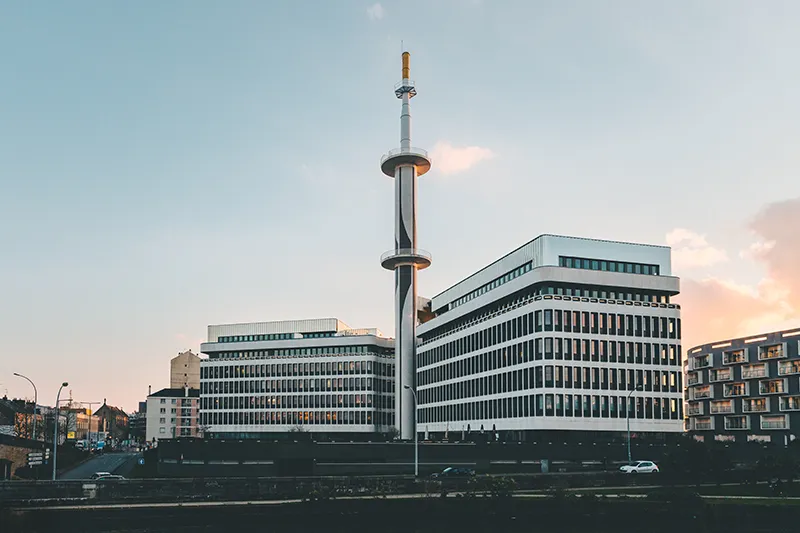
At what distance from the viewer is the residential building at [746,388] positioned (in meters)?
139

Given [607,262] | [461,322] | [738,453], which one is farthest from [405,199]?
[738,453]

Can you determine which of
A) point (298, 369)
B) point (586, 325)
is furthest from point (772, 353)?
point (298, 369)

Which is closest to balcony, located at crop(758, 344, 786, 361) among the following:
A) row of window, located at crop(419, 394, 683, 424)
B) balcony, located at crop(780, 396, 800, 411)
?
balcony, located at crop(780, 396, 800, 411)

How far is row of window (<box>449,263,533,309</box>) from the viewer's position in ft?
378

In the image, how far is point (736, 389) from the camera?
152375 mm

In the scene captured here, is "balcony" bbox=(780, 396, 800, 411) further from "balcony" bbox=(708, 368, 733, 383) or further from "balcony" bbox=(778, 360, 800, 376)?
"balcony" bbox=(708, 368, 733, 383)

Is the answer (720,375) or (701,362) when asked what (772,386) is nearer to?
(720,375)

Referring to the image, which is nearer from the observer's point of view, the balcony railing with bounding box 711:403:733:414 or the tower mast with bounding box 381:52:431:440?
the tower mast with bounding box 381:52:431:440

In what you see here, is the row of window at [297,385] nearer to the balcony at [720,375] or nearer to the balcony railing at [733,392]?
the balcony at [720,375]

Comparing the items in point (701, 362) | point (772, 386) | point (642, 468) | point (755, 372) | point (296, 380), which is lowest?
point (642, 468)

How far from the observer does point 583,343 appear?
352ft

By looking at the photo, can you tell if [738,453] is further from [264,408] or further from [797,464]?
[264,408]

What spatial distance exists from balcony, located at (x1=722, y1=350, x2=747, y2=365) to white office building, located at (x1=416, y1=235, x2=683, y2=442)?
4393 cm

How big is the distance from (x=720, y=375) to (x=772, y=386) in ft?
44.8
